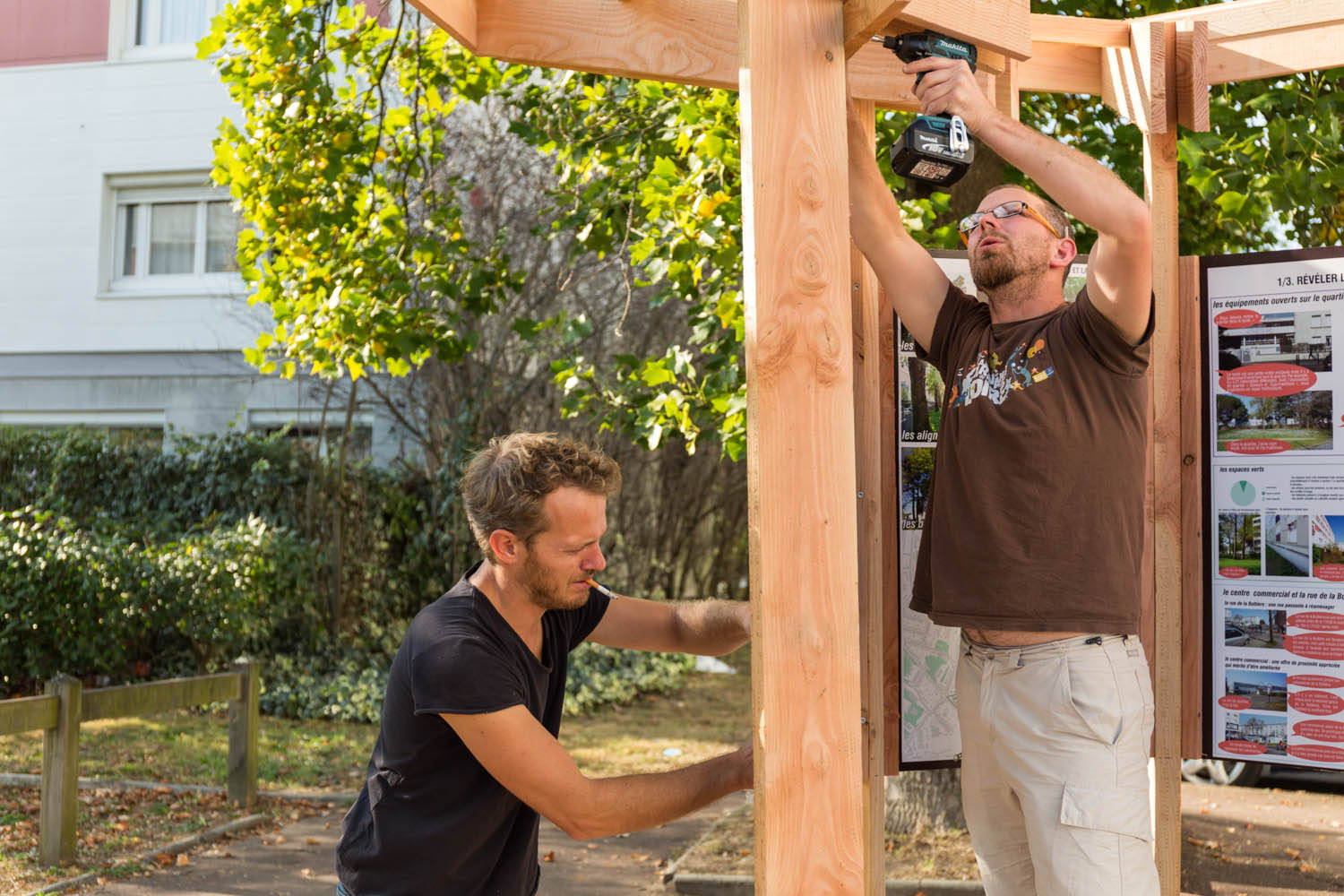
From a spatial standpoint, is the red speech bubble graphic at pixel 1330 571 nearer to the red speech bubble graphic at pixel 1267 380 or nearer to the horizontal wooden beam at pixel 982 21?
the red speech bubble graphic at pixel 1267 380

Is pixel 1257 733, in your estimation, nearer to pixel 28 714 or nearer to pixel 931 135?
pixel 931 135

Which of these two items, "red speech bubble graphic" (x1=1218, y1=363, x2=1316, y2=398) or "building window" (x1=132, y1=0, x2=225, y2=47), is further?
"building window" (x1=132, y1=0, x2=225, y2=47)

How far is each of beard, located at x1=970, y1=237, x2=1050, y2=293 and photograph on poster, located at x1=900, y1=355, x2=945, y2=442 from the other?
2.43 feet

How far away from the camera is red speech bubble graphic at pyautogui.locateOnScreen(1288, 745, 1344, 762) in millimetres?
3703

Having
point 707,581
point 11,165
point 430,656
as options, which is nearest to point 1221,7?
point 430,656

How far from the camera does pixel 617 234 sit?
259 inches

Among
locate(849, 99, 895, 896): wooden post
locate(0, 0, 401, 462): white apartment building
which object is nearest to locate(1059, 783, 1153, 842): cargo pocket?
locate(849, 99, 895, 896): wooden post

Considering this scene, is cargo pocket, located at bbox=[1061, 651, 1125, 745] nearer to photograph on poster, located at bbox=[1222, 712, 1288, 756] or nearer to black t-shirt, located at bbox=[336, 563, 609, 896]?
black t-shirt, located at bbox=[336, 563, 609, 896]

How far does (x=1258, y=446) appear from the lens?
3.78 meters

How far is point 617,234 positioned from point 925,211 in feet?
6.41

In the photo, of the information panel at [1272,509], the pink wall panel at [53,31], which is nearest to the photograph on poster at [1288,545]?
the information panel at [1272,509]

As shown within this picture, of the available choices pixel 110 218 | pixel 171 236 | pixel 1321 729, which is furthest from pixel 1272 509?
pixel 110 218

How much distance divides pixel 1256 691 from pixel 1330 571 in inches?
16.5

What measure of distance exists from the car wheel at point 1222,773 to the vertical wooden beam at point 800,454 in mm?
6175
